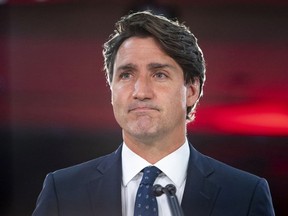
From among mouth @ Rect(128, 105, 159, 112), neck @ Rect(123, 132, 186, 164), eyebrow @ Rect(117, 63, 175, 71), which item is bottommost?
neck @ Rect(123, 132, 186, 164)

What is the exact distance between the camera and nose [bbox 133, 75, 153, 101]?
0.71 metres

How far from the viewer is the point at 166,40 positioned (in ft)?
2.52

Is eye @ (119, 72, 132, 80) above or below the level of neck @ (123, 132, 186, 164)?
above

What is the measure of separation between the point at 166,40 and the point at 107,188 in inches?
10.4

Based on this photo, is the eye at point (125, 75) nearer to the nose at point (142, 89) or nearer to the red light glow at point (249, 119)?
the nose at point (142, 89)

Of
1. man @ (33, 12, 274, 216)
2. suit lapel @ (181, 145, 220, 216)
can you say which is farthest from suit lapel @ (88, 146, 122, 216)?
suit lapel @ (181, 145, 220, 216)

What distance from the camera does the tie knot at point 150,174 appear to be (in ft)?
2.39

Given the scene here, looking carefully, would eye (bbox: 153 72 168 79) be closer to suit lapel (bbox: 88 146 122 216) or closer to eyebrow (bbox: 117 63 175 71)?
eyebrow (bbox: 117 63 175 71)

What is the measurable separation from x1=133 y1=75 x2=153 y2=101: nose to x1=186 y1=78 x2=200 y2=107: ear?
123 millimetres

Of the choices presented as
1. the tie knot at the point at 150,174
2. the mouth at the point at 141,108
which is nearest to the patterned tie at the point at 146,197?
the tie knot at the point at 150,174

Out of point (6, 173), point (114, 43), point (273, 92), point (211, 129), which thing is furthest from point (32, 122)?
point (273, 92)

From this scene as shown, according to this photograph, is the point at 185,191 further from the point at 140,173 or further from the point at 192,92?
the point at 192,92

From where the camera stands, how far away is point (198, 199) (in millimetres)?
724

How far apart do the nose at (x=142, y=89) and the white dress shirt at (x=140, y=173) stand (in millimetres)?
115
